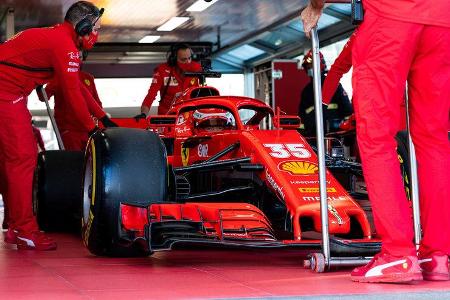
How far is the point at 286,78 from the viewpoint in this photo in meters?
19.0

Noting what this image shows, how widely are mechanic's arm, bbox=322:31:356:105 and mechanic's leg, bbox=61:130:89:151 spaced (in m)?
3.81

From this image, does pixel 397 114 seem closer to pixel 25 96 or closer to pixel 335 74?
pixel 335 74

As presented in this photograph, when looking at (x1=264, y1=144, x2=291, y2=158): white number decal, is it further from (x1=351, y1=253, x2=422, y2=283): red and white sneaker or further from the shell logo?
(x1=351, y1=253, x2=422, y2=283): red and white sneaker

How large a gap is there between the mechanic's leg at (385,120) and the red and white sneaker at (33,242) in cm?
259

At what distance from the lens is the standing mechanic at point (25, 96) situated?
19.1 feet

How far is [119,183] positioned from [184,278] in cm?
97

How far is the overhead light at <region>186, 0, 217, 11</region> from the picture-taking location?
17.8 metres

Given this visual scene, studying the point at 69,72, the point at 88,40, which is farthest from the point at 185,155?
the point at 69,72

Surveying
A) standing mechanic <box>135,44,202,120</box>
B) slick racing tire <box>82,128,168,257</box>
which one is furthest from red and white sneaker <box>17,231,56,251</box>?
standing mechanic <box>135,44,202,120</box>

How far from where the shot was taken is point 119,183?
4.99 meters

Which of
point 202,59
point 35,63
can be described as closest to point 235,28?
point 202,59

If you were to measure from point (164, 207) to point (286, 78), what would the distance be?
14405 mm

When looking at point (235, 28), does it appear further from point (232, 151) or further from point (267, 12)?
point (232, 151)

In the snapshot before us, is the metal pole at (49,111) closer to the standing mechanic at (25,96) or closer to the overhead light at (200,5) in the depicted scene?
the standing mechanic at (25,96)
